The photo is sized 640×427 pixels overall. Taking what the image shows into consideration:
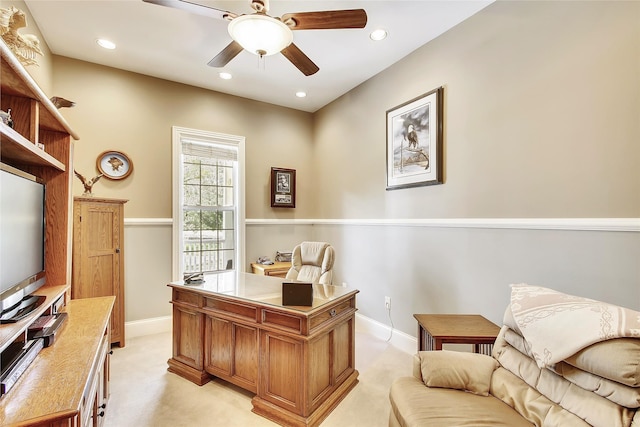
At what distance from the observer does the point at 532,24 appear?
2.05 metres

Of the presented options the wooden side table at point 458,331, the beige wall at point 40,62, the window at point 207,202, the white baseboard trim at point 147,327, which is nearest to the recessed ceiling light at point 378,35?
the window at point 207,202

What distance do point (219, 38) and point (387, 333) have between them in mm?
3459

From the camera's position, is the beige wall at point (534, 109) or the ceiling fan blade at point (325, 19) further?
the ceiling fan blade at point (325, 19)

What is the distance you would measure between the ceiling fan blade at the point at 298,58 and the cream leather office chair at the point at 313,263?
5.41ft

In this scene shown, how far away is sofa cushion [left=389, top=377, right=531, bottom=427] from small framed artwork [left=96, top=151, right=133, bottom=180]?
11.4 ft

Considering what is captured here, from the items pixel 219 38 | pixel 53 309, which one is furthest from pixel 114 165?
pixel 53 309

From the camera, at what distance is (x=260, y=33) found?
1841 millimetres

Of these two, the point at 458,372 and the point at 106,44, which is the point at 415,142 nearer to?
Answer: the point at 458,372

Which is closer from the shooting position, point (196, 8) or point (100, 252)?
point (196, 8)

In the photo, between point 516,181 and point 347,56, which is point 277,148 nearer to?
point 347,56

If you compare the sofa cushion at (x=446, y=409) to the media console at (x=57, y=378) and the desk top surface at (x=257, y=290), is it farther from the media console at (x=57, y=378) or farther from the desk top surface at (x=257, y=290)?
the media console at (x=57, y=378)

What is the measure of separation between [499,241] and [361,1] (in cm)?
215

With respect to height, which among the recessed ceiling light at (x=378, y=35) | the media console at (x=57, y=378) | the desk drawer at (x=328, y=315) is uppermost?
the recessed ceiling light at (x=378, y=35)

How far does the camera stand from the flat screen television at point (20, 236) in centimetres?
126
